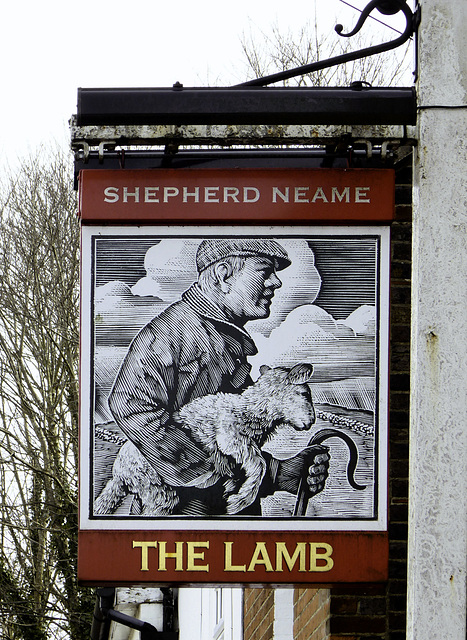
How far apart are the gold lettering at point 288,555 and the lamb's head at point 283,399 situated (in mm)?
394

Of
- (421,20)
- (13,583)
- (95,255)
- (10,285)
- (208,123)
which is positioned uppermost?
(10,285)

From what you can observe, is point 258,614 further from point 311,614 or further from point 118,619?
point 118,619

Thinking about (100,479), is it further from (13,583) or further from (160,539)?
(13,583)

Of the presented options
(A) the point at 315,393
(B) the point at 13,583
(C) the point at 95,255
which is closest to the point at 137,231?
(C) the point at 95,255

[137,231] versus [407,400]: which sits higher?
[137,231]

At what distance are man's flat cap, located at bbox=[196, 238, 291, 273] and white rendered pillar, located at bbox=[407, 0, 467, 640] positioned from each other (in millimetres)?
533

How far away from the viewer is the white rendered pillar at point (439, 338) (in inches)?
142

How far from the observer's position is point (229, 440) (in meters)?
3.96

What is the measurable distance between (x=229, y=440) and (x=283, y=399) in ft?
0.79

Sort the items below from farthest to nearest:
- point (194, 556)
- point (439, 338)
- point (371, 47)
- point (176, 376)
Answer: point (371, 47), point (176, 376), point (194, 556), point (439, 338)

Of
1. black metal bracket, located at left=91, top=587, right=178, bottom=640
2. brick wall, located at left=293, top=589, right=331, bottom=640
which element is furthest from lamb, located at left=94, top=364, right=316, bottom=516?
black metal bracket, located at left=91, top=587, right=178, bottom=640

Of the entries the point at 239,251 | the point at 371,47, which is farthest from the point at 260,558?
the point at 371,47

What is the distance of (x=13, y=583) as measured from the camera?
2186cm

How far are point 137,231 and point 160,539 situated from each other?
1.12 meters
